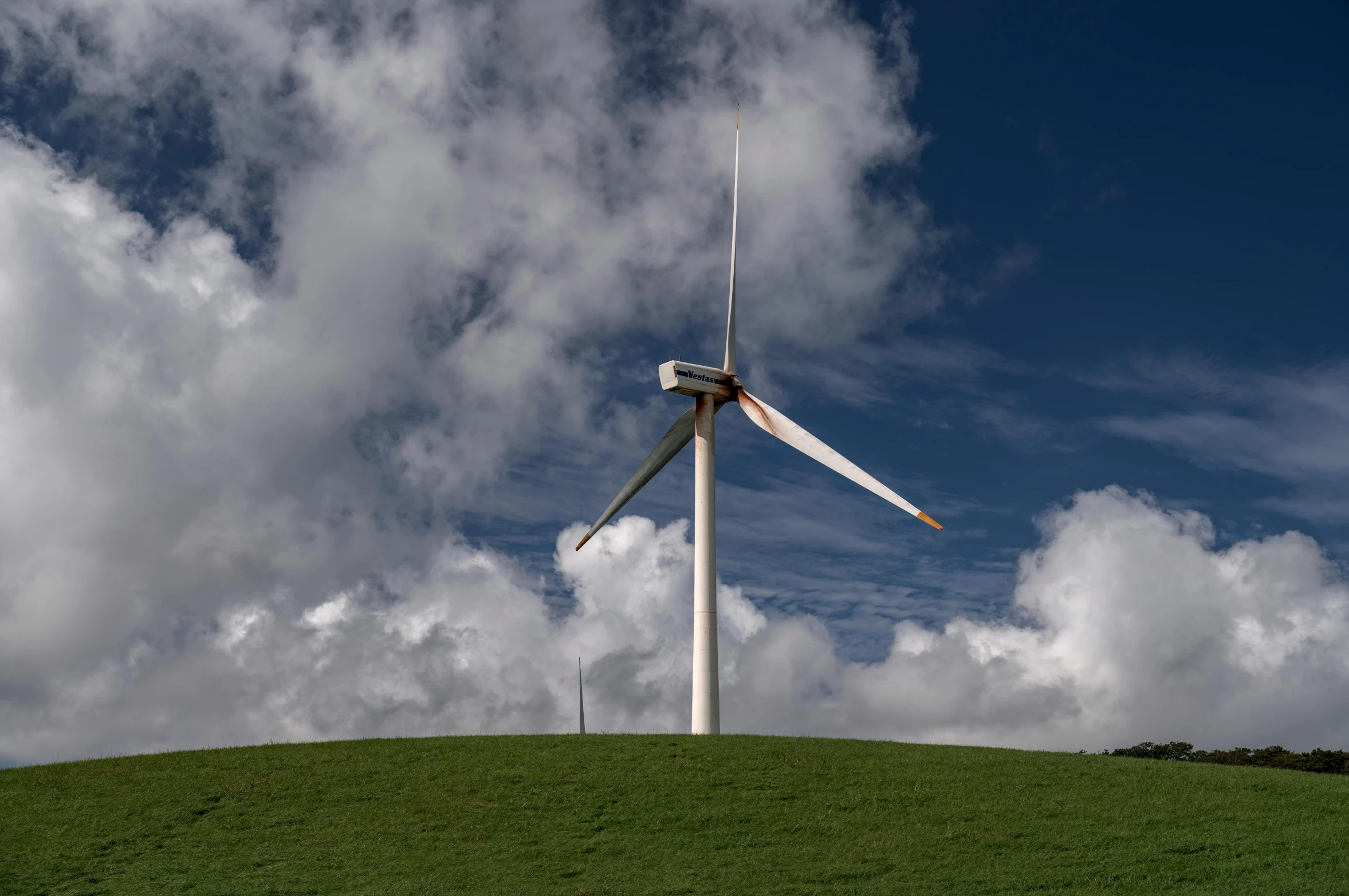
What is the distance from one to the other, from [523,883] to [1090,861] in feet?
45.4

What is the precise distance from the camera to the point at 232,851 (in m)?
27.3

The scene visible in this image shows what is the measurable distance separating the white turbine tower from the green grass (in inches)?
123

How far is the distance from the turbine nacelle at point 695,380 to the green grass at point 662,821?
14644 mm

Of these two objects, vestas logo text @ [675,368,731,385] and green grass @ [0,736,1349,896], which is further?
vestas logo text @ [675,368,731,385]

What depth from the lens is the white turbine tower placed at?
1602 inches

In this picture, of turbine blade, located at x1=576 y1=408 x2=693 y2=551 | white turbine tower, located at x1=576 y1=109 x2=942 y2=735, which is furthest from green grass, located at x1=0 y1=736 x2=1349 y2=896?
turbine blade, located at x1=576 y1=408 x2=693 y2=551

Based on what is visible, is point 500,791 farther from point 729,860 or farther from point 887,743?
point 887,743

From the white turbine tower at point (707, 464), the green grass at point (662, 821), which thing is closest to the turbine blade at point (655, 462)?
the white turbine tower at point (707, 464)

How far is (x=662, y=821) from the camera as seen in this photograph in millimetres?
28688

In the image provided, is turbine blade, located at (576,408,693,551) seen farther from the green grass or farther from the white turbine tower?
the green grass

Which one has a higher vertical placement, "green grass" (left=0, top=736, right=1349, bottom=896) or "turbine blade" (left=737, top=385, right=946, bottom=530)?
"turbine blade" (left=737, top=385, right=946, bottom=530)

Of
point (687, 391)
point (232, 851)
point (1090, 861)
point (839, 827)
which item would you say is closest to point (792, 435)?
point (687, 391)

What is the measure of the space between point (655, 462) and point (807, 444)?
6847 millimetres

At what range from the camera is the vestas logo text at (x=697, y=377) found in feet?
145
